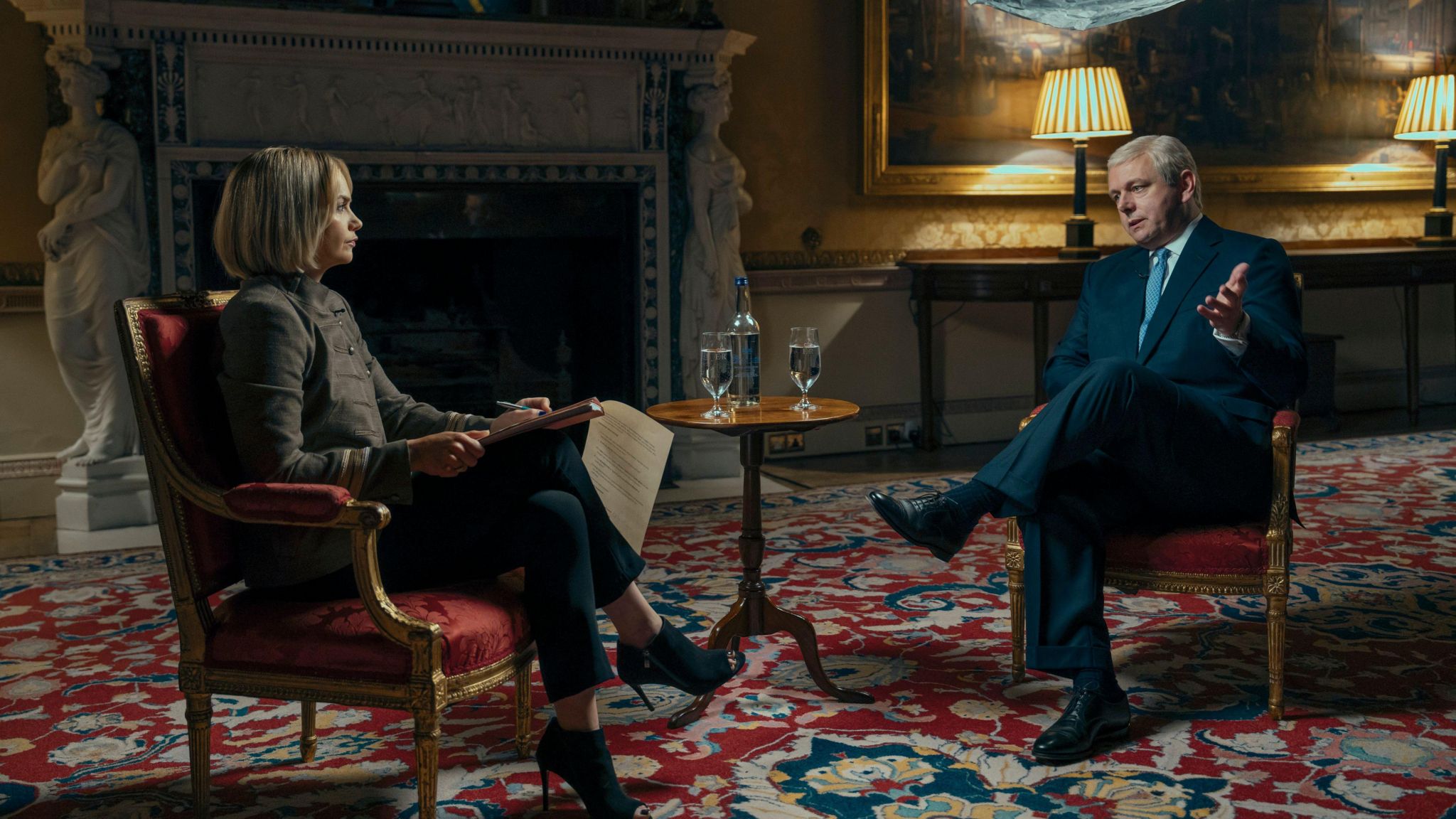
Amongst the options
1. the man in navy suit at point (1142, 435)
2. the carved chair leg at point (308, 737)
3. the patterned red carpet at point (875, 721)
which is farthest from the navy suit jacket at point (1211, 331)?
the carved chair leg at point (308, 737)

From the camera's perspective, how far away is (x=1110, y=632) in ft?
10.8

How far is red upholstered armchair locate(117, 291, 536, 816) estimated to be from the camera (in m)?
1.96

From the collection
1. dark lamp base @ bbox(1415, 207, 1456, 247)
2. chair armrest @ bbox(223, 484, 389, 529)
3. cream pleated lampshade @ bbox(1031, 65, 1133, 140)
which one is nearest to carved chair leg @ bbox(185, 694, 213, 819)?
chair armrest @ bbox(223, 484, 389, 529)

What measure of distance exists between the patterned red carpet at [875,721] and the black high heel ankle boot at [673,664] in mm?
154

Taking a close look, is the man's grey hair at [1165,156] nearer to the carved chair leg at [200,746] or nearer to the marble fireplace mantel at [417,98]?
the carved chair leg at [200,746]

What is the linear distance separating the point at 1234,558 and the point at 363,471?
5.66 ft

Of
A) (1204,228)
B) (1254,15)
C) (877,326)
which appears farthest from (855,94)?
(1204,228)

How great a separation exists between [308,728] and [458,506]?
2.08 feet

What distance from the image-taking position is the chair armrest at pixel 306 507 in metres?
1.95

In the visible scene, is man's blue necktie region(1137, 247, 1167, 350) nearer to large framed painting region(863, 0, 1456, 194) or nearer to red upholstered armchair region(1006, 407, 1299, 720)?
red upholstered armchair region(1006, 407, 1299, 720)

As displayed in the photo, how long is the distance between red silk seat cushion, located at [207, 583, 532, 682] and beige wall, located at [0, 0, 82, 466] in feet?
10.7

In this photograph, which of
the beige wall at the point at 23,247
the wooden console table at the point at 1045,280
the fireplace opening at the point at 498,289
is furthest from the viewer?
the wooden console table at the point at 1045,280

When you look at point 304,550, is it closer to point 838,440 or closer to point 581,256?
point 581,256

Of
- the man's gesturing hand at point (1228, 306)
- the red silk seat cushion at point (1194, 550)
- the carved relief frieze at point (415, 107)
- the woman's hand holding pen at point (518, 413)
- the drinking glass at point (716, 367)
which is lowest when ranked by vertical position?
the red silk seat cushion at point (1194, 550)
